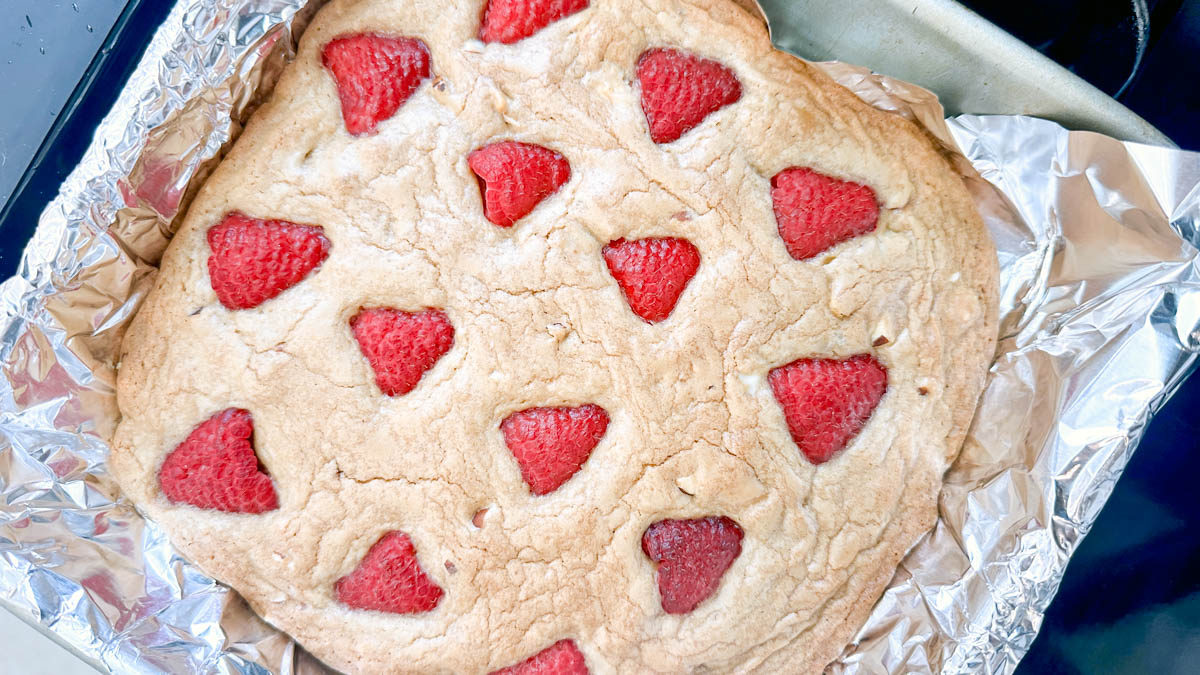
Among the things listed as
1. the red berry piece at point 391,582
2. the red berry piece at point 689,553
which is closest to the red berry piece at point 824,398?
the red berry piece at point 689,553

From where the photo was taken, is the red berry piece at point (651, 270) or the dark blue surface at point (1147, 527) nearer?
the red berry piece at point (651, 270)

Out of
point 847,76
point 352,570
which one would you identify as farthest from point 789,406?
point 352,570

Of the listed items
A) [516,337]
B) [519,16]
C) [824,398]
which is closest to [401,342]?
[516,337]

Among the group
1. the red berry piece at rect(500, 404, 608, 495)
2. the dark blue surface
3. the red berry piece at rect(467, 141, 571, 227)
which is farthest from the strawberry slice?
the dark blue surface

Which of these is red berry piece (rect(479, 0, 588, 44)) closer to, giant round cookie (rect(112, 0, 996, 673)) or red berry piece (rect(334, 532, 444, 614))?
giant round cookie (rect(112, 0, 996, 673))

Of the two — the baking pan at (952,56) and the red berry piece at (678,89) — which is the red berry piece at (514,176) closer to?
the red berry piece at (678,89)

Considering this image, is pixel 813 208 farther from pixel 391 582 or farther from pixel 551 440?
pixel 391 582

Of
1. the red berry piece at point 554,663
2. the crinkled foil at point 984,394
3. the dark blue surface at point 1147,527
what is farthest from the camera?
the dark blue surface at point 1147,527
